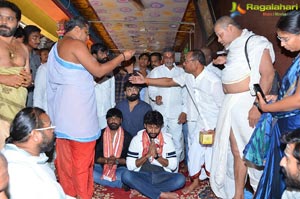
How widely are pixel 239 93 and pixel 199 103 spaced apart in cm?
85

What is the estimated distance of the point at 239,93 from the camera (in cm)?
288

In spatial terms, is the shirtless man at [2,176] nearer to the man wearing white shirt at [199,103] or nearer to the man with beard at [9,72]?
the man with beard at [9,72]

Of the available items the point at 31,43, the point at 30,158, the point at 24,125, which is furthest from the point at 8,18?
the point at 31,43

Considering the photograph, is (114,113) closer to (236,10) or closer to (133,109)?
(133,109)

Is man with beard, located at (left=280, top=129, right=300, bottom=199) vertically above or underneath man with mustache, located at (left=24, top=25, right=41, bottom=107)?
underneath


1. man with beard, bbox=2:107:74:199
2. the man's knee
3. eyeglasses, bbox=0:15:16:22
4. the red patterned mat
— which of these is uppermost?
eyeglasses, bbox=0:15:16:22

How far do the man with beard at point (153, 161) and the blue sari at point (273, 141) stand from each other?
128 cm

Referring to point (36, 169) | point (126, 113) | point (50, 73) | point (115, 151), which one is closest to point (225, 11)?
point (126, 113)

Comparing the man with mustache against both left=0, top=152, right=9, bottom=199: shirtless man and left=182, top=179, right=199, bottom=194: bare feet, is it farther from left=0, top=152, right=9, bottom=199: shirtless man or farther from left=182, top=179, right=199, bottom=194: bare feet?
left=0, top=152, right=9, bottom=199: shirtless man

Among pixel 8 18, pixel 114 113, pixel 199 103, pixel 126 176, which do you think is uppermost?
pixel 8 18

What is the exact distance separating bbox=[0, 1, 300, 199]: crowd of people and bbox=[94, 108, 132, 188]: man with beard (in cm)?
1

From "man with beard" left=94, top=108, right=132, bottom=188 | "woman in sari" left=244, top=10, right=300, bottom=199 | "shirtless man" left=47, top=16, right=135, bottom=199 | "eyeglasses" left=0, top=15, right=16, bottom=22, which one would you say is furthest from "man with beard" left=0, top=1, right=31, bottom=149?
"woman in sari" left=244, top=10, right=300, bottom=199

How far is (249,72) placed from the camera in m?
2.80

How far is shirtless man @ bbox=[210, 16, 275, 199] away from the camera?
2750 mm
